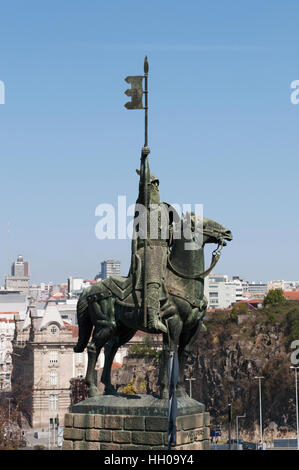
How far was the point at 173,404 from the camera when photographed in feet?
51.2

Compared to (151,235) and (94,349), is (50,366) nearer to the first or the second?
(94,349)

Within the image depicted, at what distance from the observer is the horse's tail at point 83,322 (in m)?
21.5

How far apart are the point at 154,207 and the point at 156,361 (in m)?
91.5

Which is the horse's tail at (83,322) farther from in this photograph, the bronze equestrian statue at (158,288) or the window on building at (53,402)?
the window on building at (53,402)

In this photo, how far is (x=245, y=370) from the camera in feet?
327

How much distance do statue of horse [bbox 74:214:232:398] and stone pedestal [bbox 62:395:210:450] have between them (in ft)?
→ 1.57

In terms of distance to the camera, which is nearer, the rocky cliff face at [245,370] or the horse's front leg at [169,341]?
the horse's front leg at [169,341]

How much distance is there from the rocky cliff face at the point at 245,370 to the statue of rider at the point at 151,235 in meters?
69.2

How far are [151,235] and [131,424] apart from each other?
4.06m

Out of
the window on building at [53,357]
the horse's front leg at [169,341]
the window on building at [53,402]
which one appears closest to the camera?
the horse's front leg at [169,341]

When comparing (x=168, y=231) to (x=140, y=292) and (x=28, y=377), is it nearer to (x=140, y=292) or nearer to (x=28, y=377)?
(x=140, y=292)

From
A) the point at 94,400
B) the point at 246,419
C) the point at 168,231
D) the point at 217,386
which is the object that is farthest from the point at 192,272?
the point at 217,386

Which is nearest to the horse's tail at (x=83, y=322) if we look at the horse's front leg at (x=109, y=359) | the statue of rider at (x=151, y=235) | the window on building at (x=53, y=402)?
the horse's front leg at (x=109, y=359)

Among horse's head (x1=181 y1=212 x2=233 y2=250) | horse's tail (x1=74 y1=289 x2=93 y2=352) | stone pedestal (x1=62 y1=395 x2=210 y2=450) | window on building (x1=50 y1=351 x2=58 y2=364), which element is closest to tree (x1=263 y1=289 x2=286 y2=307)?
window on building (x1=50 y1=351 x2=58 y2=364)
